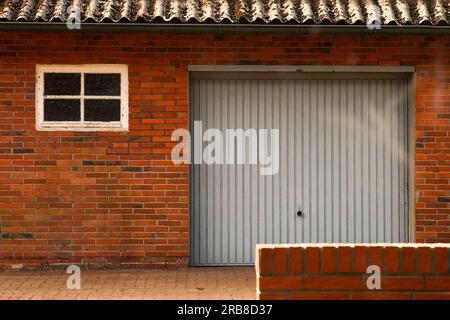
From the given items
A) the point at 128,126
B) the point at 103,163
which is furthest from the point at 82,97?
the point at 103,163

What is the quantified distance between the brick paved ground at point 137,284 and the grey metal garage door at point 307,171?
24.5 inches

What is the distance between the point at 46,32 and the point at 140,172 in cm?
206

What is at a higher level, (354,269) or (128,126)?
(128,126)

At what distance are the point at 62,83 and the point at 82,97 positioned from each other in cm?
31

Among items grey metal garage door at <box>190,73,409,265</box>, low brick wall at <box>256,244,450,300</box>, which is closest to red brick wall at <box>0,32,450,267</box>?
grey metal garage door at <box>190,73,409,265</box>

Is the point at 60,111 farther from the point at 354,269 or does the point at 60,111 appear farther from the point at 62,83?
the point at 354,269

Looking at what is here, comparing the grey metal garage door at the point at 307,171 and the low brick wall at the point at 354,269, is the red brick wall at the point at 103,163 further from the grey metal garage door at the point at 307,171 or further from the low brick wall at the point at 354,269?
the low brick wall at the point at 354,269

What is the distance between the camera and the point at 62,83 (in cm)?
943

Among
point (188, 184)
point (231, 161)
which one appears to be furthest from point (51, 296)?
point (231, 161)

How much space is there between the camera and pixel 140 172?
9.37 metres

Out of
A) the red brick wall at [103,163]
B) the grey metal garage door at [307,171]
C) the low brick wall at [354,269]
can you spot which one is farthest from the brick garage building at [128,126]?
the low brick wall at [354,269]

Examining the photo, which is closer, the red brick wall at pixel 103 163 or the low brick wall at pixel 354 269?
the low brick wall at pixel 354 269

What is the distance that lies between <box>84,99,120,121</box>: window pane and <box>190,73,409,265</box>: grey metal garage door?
3.44ft

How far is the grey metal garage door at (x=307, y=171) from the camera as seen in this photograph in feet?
31.8
